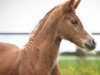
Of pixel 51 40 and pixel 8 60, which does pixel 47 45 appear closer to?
pixel 51 40

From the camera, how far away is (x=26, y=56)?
6.03 m

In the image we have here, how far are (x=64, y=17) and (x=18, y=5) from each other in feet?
15.3

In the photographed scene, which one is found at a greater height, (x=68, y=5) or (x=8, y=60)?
(x=68, y=5)

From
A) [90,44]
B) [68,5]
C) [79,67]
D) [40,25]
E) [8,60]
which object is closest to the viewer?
[90,44]

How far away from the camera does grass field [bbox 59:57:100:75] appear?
8.23 meters

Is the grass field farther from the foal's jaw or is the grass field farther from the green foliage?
the foal's jaw

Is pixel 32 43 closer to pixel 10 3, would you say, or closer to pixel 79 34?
pixel 79 34

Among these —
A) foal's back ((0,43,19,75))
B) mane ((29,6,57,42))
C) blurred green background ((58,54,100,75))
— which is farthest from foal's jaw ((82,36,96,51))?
blurred green background ((58,54,100,75))

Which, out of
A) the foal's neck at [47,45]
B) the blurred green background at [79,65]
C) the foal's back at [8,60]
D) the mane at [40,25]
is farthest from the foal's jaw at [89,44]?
the blurred green background at [79,65]

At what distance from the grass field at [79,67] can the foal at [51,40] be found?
84.8 inches

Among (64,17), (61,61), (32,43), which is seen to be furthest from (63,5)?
(61,61)

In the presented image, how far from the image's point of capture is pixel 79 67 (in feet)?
27.3

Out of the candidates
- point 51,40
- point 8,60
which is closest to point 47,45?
point 51,40

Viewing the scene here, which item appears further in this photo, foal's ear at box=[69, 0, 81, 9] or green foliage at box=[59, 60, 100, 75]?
green foliage at box=[59, 60, 100, 75]
